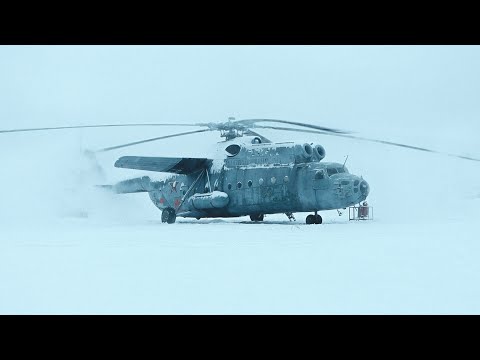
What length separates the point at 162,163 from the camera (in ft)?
60.5

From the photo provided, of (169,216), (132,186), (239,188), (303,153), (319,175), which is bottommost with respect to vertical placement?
(169,216)

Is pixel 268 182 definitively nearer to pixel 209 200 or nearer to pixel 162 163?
pixel 209 200

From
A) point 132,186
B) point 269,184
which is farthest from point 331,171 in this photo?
point 132,186

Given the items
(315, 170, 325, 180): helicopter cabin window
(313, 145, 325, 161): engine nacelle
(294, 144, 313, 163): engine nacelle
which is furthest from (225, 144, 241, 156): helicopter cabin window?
Answer: (315, 170, 325, 180): helicopter cabin window

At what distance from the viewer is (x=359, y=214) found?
18125 mm

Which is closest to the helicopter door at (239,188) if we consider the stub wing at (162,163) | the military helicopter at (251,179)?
the military helicopter at (251,179)

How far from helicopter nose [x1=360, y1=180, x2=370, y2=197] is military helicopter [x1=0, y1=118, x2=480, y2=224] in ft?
0.09

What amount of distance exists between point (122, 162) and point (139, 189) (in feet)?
9.23

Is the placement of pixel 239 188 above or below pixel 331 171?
below

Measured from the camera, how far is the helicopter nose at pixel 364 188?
15.6 metres

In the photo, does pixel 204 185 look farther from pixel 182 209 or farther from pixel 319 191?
pixel 319 191

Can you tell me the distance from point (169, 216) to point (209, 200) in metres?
2.28

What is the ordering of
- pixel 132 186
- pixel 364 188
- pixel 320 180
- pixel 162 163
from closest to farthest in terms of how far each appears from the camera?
1. pixel 364 188
2. pixel 320 180
3. pixel 162 163
4. pixel 132 186

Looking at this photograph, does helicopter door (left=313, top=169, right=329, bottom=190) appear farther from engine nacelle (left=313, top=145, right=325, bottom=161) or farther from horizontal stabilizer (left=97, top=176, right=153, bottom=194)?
horizontal stabilizer (left=97, top=176, right=153, bottom=194)
